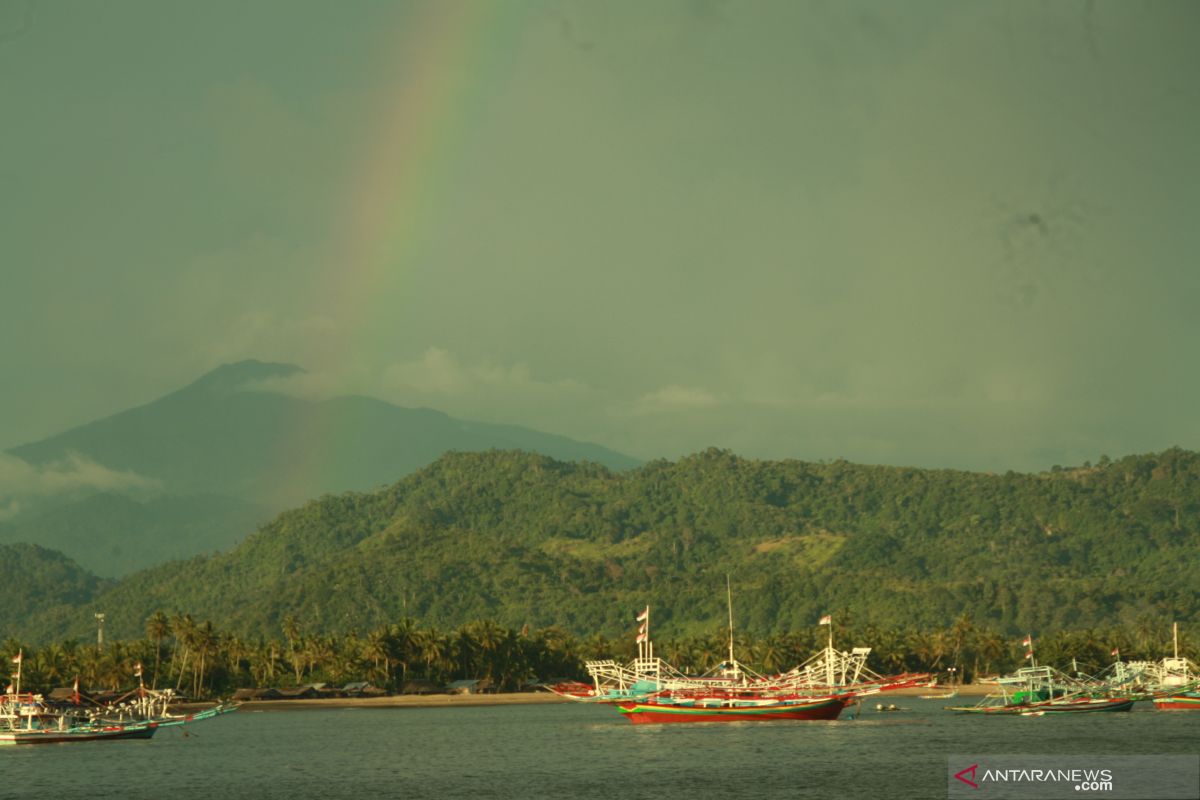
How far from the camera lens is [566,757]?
11369cm

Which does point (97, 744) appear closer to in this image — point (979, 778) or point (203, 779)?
point (203, 779)

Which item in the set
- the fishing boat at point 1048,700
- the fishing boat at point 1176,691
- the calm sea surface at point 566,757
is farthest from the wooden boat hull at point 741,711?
the fishing boat at point 1176,691

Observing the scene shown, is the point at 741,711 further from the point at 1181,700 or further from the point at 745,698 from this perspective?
the point at 1181,700

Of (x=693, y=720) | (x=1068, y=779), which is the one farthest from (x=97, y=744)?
(x=1068, y=779)

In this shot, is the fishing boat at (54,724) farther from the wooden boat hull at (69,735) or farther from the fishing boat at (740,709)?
Answer: the fishing boat at (740,709)

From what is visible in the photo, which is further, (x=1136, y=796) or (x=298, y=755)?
(x=298, y=755)

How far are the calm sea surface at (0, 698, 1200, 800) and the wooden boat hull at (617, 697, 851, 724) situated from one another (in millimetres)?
1247

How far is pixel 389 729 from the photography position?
508ft

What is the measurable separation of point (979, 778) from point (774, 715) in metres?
60.5

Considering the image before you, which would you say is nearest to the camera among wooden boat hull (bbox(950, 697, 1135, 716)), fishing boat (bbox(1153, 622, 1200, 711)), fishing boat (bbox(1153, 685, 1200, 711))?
wooden boat hull (bbox(950, 697, 1135, 716))

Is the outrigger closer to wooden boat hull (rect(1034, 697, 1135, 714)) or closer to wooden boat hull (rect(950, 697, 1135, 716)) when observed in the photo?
wooden boat hull (rect(950, 697, 1135, 716))

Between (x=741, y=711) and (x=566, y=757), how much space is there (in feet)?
122

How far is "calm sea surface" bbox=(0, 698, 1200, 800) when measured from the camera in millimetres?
91219

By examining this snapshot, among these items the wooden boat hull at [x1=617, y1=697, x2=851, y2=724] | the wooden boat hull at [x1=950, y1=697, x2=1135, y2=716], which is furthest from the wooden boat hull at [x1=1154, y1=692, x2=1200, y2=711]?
the wooden boat hull at [x1=617, y1=697, x2=851, y2=724]
